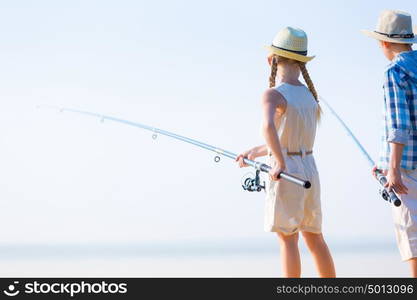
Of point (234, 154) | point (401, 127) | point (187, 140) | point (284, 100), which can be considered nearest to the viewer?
point (401, 127)

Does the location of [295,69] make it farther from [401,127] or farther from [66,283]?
[66,283]

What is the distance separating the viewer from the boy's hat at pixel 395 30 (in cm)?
439

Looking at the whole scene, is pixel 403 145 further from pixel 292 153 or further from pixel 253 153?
pixel 253 153

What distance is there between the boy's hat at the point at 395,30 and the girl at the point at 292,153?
40 centimetres

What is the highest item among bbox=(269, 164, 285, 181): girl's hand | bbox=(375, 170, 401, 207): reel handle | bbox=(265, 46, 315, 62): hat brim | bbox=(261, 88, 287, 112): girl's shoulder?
bbox=(265, 46, 315, 62): hat brim

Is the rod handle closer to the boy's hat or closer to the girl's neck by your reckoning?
the girl's neck

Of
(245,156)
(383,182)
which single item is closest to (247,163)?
(245,156)

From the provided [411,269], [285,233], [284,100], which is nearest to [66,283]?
[285,233]

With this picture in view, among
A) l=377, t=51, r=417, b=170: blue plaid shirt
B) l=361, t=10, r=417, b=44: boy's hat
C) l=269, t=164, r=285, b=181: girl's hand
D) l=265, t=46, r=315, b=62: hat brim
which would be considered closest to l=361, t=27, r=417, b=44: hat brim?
l=361, t=10, r=417, b=44: boy's hat

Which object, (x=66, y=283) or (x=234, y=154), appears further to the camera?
(x=234, y=154)

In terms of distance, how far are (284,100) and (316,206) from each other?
60 cm

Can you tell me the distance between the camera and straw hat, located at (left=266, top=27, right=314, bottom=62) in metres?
4.57

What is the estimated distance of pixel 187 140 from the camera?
5547 mm

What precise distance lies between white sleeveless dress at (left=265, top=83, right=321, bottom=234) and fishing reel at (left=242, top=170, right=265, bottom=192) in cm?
16
